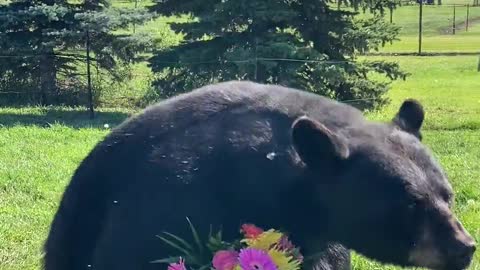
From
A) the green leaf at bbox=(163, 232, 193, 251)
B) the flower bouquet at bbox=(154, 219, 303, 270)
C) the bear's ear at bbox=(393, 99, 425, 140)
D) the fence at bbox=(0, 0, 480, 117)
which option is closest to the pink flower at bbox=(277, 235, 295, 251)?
the flower bouquet at bbox=(154, 219, 303, 270)

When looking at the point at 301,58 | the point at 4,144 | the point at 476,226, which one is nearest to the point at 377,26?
the point at 301,58

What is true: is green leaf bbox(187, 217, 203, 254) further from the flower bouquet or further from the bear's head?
the bear's head

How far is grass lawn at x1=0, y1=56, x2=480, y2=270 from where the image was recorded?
19.2ft

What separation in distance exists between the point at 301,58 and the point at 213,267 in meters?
10.7

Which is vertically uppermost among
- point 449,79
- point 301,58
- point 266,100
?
point 266,100

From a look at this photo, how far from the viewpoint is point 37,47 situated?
46.7 ft

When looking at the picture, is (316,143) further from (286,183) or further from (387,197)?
(387,197)

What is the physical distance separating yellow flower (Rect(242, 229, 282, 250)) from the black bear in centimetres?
30

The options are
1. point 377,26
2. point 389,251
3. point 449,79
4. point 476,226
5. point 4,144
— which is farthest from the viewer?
point 449,79

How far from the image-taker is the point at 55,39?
14.1m

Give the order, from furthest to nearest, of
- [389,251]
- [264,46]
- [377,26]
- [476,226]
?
[377,26] → [264,46] → [476,226] → [389,251]

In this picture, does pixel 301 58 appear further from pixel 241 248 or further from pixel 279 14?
pixel 241 248

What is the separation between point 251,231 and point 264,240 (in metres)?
0.08

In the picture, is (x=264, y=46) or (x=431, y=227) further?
(x=264, y=46)
